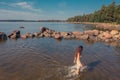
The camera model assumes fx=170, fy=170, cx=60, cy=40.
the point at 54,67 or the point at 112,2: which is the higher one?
the point at 112,2

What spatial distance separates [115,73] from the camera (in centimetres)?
1559

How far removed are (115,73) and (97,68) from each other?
1944mm

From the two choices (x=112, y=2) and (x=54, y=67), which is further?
(x=112, y=2)

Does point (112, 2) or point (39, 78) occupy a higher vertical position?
point (112, 2)

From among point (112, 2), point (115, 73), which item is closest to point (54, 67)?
point (115, 73)

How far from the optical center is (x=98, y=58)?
69.2 ft

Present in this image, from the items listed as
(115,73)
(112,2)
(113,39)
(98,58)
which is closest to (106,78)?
(115,73)

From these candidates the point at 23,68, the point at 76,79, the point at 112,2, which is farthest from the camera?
the point at 112,2

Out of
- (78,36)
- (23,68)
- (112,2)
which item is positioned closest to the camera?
(23,68)

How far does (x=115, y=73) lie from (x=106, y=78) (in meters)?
1.69

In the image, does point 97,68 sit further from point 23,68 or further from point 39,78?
point 23,68

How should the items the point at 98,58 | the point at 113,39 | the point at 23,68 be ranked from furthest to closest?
1. the point at 113,39
2. the point at 98,58
3. the point at 23,68

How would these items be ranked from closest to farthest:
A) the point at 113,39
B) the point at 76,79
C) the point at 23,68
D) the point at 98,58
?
the point at 76,79, the point at 23,68, the point at 98,58, the point at 113,39

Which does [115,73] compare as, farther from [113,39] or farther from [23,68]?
[113,39]
